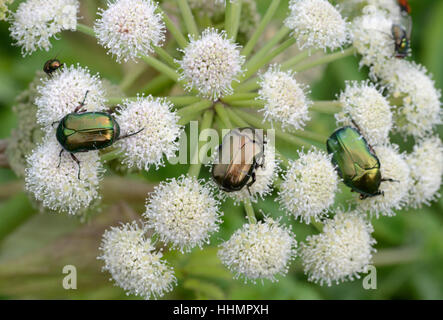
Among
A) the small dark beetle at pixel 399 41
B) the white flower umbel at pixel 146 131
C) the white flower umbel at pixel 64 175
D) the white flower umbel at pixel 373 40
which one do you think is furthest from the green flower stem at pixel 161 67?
the small dark beetle at pixel 399 41

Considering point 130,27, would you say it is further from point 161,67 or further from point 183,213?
point 183,213

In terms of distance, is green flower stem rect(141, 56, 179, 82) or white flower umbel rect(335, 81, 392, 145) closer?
green flower stem rect(141, 56, 179, 82)

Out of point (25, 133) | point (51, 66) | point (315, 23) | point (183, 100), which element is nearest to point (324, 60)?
point (315, 23)

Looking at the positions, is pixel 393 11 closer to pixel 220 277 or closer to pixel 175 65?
pixel 175 65

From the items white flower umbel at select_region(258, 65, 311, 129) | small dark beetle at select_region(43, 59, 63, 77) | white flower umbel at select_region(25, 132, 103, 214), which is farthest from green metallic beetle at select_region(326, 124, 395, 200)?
small dark beetle at select_region(43, 59, 63, 77)

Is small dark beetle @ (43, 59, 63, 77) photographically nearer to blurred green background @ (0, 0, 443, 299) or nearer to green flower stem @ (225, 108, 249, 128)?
blurred green background @ (0, 0, 443, 299)

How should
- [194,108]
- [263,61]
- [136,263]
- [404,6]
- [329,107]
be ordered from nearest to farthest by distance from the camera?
[136,263] < [194,108] < [263,61] < [329,107] < [404,6]
